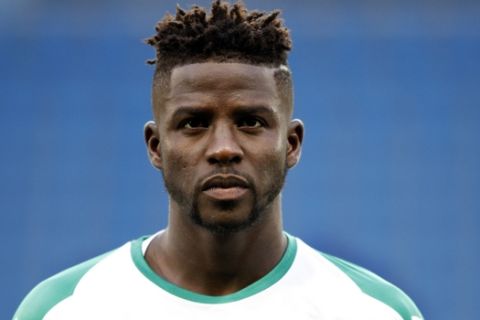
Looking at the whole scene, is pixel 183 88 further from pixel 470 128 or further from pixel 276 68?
pixel 470 128

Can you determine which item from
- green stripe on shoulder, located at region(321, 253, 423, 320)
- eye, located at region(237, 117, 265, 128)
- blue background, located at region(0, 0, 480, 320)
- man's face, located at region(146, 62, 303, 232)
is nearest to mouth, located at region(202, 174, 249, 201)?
man's face, located at region(146, 62, 303, 232)

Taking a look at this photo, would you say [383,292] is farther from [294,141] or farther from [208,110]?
[208,110]

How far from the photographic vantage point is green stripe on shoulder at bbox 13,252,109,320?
329 cm

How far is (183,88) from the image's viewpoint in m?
3.16

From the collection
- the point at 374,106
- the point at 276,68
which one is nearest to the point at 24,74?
the point at 374,106

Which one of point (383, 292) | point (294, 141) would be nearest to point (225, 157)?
point (294, 141)

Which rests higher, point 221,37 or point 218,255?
point 221,37

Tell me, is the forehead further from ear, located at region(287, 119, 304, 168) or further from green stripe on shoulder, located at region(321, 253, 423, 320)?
green stripe on shoulder, located at region(321, 253, 423, 320)

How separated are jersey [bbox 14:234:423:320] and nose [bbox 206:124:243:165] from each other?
0.47 meters

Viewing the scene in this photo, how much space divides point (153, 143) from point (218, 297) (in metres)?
0.52

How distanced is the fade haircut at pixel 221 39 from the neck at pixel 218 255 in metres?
0.43

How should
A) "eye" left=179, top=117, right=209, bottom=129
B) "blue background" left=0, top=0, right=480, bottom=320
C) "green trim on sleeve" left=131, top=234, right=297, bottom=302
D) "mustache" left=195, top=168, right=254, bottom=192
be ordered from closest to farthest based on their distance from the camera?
"mustache" left=195, top=168, right=254, bottom=192
"eye" left=179, top=117, right=209, bottom=129
"green trim on sleeve" left=131, top=234, right=297, bottom=302
"blue background" left=0, top=0, right=480, bottom=320

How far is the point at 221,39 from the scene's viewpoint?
10.5ft

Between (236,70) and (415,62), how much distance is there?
19.9 ft
